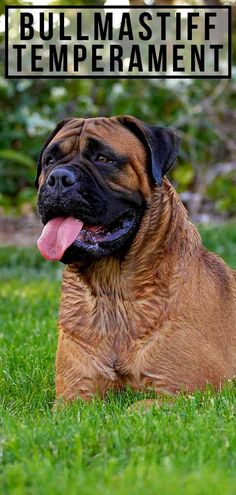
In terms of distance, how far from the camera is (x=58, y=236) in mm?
4715

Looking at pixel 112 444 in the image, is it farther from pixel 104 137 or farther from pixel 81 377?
pixel 104 137

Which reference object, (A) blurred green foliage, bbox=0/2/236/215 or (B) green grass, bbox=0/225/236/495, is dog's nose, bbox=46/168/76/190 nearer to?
(B) green grass, bbox=0/225/236/495

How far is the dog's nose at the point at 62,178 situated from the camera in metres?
4.59

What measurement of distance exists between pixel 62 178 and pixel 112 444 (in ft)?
4.43

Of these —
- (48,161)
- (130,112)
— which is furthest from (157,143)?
(130,112)

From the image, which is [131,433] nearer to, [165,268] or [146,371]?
Result: [146,371]

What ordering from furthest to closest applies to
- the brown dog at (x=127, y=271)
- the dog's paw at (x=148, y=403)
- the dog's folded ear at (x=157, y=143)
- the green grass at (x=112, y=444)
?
the dog's folded ear at (x=157, y=143)
the brown dog at (x=127, y=271)
the dog's paw at (x=148, y=403)
the green grass at (x=112, y=444)

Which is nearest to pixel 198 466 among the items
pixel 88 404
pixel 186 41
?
pixel 88 404

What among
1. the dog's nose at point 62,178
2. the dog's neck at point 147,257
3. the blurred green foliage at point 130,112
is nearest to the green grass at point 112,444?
the dog's neck at point 147,257

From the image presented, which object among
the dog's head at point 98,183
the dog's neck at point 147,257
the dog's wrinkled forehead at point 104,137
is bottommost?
the dog's neck at point 147,257

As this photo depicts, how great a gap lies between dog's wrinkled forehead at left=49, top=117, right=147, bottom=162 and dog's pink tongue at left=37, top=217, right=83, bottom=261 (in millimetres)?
363

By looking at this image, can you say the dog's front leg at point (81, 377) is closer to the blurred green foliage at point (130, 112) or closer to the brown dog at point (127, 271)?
the brown dog at point (127, 271)

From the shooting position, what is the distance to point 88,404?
185 inches

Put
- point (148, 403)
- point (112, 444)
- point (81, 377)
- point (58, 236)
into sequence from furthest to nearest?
1. point (81, 377)
2. point (58, 236)
3. point (148, 403)
4. point (112, 444)
